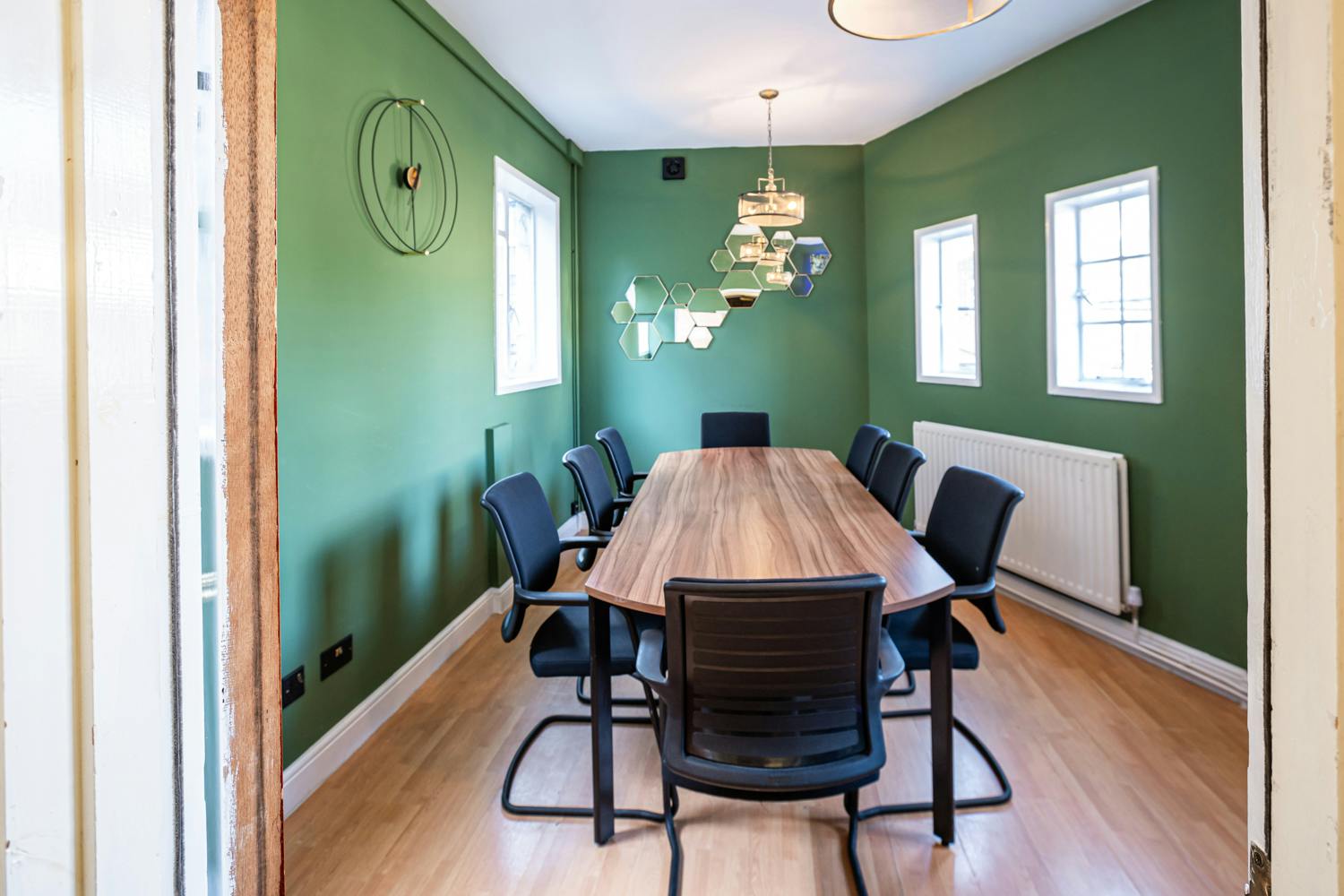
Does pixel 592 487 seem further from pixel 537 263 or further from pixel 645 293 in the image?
pixel 645 293

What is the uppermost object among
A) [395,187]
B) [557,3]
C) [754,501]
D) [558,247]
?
[557,3]

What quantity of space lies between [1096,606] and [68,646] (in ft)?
13.1

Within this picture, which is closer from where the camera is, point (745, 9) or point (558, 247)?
point (745, 9)

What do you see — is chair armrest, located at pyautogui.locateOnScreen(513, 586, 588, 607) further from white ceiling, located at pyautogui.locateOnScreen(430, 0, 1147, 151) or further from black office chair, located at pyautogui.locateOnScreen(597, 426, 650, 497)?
white ceiling, located at pyautogui.locateOnScreen(430, 0, 1147, 151)

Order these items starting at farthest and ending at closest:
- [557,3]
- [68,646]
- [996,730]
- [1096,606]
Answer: [1096,606]
[557,3]
[996,730]
[68,646]

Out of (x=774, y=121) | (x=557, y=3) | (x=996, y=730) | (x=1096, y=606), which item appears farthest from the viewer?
(x=774, y=121)

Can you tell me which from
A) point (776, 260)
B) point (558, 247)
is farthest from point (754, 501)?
point (558, 247)

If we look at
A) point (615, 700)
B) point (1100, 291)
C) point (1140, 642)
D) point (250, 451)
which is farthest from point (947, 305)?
point (250, 451)

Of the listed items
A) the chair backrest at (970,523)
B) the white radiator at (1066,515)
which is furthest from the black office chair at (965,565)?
the white radiator at (1066,515)

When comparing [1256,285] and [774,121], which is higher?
[774,121]

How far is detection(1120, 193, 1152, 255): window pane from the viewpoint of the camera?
350 centimetres

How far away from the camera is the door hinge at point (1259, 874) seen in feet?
1.95

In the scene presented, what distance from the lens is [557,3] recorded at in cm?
329

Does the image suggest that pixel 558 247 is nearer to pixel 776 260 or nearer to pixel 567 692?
pixel 776 260
